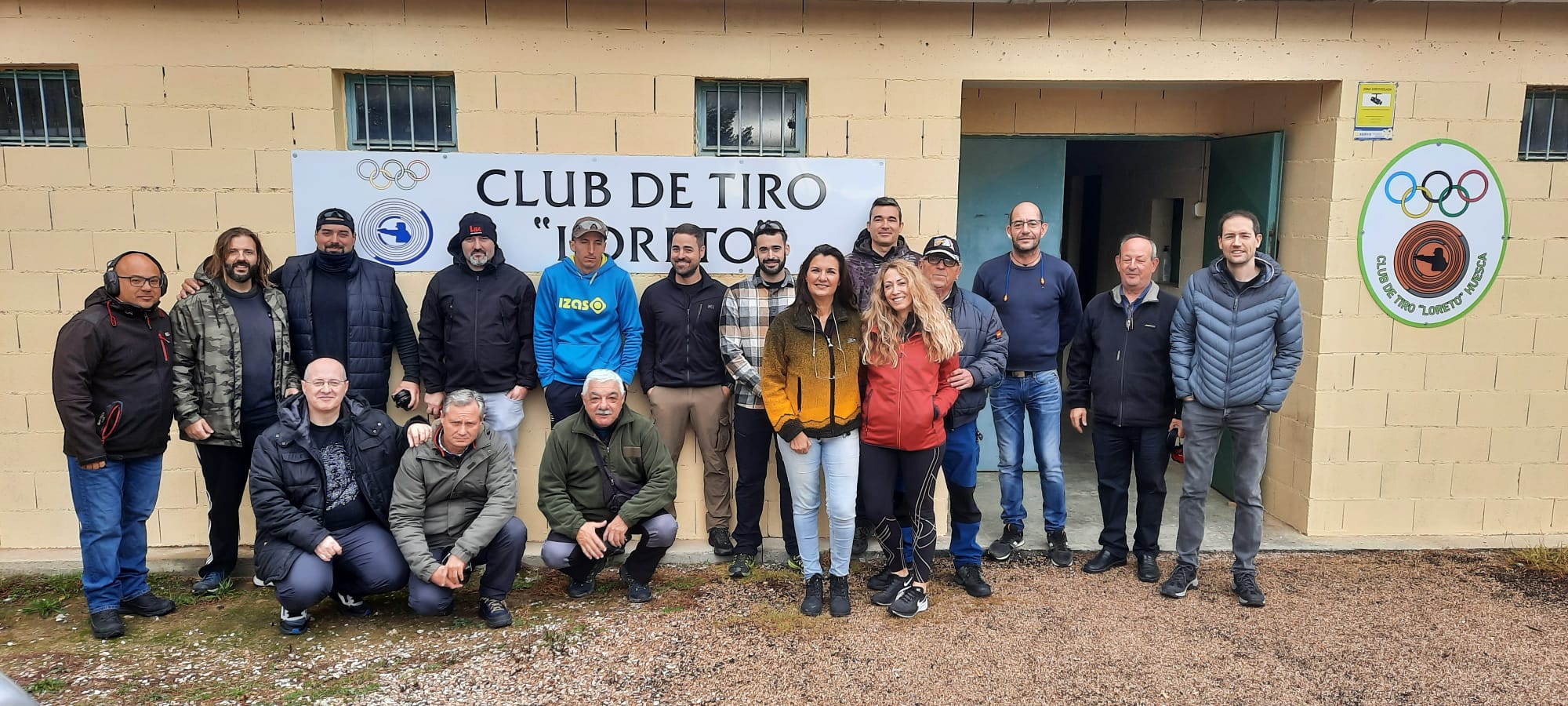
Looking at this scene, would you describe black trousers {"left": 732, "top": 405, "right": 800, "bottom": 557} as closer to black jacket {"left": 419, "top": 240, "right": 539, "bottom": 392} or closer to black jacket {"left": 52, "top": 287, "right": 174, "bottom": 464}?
black jacket {"left": 419, "top": 240, "right": 539, "bottom": 392}

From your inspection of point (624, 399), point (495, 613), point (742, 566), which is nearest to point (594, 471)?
point (624, 399)

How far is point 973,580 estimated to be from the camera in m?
4.61

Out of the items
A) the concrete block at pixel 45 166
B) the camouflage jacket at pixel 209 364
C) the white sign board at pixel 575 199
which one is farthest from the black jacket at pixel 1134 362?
the concrete block at pixel 45 166

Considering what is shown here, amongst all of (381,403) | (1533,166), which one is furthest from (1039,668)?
(1533,166)

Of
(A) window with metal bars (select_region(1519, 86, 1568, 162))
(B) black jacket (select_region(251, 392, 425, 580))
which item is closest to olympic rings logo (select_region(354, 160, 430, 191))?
(B) black jacket (select_region(251, 392, 425, 580))

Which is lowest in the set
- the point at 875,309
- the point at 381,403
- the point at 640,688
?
the point at 640,688

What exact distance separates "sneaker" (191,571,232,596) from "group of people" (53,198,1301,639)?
2 cm

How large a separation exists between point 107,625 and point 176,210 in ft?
6.42

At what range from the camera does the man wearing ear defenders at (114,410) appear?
13.0 feet

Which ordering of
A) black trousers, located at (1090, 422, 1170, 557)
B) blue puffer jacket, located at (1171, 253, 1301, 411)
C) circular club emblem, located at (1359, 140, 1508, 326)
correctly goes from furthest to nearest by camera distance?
circular club emblem, located at (1359, 140, 1508, 326) → black trousers, located at (1090, 422, 1170, 557) → blue puffer jacket, located at (1171, 253, 1301, 411)

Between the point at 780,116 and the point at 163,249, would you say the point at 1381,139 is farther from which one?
the point at 163,249

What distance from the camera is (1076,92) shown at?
600cm

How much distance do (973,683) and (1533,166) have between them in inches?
162

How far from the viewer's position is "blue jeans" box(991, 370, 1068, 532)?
4.91 meters
